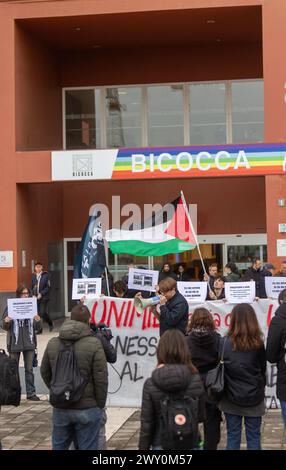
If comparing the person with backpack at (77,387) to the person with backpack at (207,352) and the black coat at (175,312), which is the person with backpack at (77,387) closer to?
the person with backpack at (207,352)

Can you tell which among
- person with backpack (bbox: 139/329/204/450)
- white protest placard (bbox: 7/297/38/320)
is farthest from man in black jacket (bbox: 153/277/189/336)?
person with backpack (bbox: 139/329/204/450)

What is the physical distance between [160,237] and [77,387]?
7.21m

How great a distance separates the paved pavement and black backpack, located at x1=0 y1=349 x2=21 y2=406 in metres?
1.17

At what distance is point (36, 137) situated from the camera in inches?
778

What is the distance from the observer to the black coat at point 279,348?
246 inches

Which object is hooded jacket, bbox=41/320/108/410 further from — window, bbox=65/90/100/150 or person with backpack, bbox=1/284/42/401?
window, bbox=65/90/100/150

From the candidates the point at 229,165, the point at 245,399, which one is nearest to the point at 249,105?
the point at 229,165

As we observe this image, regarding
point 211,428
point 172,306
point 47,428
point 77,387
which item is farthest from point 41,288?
point 77,387

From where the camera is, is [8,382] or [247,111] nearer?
[8,382]

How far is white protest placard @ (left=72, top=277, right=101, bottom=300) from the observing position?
10312 millimetres

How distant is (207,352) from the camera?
21.4 feet

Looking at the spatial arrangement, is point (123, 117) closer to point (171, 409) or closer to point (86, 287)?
point (86, 287)

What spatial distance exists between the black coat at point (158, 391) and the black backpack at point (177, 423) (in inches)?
2.2
